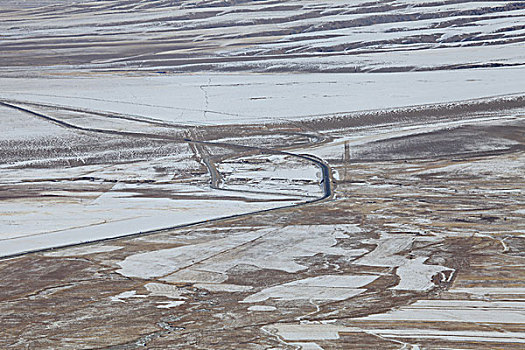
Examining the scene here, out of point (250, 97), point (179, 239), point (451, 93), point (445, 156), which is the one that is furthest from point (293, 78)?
point (179, 239)

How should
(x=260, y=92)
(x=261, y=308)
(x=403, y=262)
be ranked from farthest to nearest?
(x=260, y=92) < (x=403, y=262) < (x=261, y=308)

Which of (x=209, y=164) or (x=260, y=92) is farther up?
(x=260, y=92)

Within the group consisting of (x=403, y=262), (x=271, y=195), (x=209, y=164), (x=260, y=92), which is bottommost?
(x=403, y=262)

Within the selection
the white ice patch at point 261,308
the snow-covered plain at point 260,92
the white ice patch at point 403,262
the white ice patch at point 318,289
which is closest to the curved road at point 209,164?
the snow-covered plain at point 260,92

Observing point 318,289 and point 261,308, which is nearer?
point 261,308

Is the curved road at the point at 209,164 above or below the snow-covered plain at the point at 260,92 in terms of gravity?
below

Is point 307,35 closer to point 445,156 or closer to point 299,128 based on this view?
point 299,128

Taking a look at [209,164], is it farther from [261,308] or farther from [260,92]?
[261,308]

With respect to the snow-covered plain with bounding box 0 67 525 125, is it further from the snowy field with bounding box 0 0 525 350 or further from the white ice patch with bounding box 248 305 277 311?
the white ice patch with bounding box 248 305 277 311

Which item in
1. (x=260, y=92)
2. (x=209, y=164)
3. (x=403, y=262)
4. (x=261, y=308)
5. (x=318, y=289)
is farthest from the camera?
(x=260, y=92)

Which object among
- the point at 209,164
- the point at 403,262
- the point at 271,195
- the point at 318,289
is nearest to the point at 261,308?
the point at 318,289

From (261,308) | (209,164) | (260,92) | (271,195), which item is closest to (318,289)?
(261,308)

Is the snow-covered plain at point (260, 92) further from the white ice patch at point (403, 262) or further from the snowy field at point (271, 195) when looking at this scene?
the white ice patch at point (403, 262)
